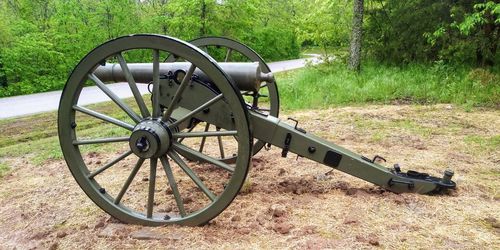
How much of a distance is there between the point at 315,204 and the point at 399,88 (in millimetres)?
6093

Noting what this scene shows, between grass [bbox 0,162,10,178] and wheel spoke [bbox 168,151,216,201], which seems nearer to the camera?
wheel spoke [bbox 168,151,216,201]

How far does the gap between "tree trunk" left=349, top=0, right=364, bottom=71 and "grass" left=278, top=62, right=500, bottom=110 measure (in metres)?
0.57

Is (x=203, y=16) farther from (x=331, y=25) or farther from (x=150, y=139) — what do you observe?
(x=150, y=139)

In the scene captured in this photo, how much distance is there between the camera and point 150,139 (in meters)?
2.95

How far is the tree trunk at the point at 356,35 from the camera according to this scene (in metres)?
10.8

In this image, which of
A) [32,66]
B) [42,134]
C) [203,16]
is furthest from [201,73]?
[203,16]

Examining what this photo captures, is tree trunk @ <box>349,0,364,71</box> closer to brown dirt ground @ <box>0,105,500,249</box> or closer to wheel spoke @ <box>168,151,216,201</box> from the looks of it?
brown dirt ground @ <box>0,105,500,249</box>

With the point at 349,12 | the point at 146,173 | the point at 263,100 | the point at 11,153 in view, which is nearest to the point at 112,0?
the point at 349,12

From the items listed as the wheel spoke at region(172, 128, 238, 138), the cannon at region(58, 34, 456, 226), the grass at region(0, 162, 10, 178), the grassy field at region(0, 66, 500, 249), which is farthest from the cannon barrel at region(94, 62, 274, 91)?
the grass at region(0, 162, 10, 178)

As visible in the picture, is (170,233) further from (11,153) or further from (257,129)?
(11,153)

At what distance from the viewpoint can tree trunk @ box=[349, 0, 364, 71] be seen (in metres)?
10.8

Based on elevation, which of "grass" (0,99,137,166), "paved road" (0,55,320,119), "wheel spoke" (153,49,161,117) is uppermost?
"wheel spoke" (153,49,161,117)

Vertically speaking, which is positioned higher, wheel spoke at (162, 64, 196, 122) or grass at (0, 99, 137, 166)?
wheel spoke at (162, 64, 196, 122)

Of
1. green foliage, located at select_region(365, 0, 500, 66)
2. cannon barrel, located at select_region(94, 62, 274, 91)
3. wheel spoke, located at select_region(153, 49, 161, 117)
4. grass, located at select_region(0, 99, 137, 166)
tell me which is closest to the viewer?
wheel spoke, located at select_region(153, 49, 161, 117)
